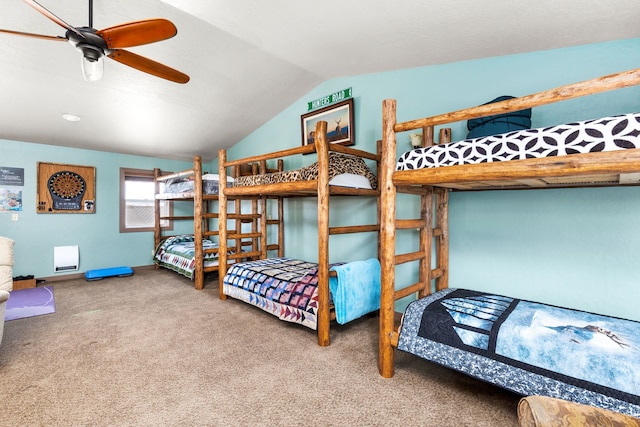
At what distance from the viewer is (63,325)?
2904 mm

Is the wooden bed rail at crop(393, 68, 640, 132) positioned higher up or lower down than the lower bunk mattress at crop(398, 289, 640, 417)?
higher up

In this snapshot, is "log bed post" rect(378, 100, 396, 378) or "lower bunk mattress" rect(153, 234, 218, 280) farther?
"lower bunk mattress" rect(153, 234, 218, 280)

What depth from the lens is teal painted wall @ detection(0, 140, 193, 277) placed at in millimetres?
4500

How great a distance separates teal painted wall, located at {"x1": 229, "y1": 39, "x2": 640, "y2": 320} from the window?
4.96 metres

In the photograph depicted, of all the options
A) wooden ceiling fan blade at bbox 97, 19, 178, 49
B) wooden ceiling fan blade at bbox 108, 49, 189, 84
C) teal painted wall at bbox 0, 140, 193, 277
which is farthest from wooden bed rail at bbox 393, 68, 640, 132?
teal painted wall at bbox 0, 140, 193, 277

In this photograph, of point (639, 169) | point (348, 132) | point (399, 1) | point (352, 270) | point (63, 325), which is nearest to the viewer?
point (639, 169)

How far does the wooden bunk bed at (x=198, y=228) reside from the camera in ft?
14.1

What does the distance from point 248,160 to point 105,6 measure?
5.61ft

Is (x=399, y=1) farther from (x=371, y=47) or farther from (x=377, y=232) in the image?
(x=377, y=232)

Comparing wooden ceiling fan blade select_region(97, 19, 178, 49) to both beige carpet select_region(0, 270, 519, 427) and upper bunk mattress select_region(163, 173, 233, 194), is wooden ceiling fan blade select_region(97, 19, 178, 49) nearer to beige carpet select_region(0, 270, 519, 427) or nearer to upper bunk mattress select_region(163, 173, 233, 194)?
beige carpet select_region(0, 270, 519, 427)

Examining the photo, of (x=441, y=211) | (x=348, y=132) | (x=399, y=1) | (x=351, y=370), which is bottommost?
(x=351, y=370)

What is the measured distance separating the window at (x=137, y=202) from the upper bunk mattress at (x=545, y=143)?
18.5 ft

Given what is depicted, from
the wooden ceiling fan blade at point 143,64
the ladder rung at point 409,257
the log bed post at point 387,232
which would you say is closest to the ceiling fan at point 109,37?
the wooden ceiling fan blade at point 143,64

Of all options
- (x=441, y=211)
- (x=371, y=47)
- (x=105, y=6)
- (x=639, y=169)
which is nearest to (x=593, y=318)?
(x=639, y=169)
